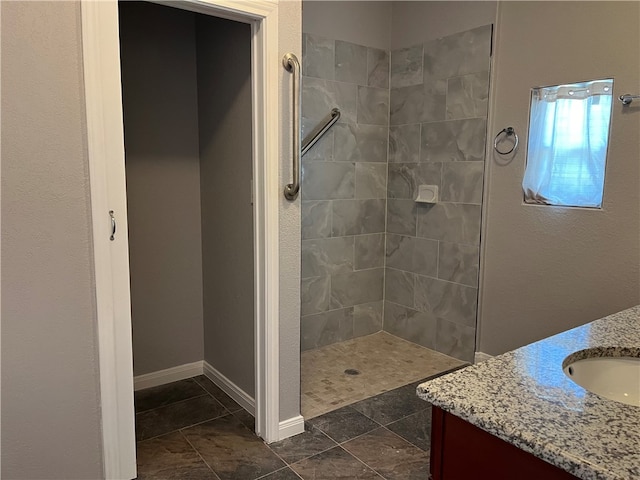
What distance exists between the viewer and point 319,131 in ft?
10.1

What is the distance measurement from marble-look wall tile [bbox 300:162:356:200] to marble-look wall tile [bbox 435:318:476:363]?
1.07 m

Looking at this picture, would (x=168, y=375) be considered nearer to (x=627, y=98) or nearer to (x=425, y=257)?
(x=425, y=257)

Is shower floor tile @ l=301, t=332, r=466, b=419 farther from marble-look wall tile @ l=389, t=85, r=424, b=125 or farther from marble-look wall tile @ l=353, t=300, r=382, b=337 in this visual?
marble-look wall tile @ l=389, t=85, r=424, b=125

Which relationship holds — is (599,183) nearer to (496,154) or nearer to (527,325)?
(496,154)

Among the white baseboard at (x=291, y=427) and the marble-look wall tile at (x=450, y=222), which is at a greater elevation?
the marble-look wall tile at (x=450, y=222)

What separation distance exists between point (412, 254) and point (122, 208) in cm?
215

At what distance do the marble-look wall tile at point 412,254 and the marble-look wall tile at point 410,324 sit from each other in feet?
0.98

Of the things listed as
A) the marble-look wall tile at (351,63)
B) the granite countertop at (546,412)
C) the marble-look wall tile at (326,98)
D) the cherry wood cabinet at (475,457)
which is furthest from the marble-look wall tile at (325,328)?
the cherry wood cabinet at (475,457)

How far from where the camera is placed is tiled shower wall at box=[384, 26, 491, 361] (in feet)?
9.50

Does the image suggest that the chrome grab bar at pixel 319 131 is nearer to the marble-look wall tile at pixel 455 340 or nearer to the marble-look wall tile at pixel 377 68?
the marble-look wall tile at pixel 377 68

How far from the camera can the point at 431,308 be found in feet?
10.7

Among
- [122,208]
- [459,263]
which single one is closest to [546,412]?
[122,208]

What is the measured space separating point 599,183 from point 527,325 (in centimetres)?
85

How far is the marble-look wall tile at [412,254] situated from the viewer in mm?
3223
